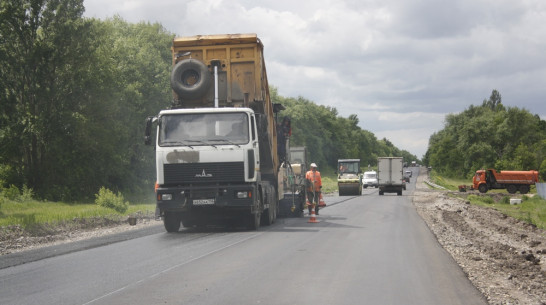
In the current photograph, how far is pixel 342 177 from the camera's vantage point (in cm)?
4947

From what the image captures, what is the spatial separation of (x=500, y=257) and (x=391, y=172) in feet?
123

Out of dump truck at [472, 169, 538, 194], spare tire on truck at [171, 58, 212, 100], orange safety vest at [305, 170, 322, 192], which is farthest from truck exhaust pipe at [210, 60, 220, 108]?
dump truck at [472, 169, 538, 194]

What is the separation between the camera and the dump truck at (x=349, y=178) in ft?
160

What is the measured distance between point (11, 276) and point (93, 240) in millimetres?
6028

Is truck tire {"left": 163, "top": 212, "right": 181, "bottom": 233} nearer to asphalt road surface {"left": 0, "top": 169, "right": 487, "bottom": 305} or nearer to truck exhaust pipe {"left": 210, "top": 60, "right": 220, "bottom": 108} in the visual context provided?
asphalt road surface {"left": 0, "top": 169, "right": 487, "bottom": 305}

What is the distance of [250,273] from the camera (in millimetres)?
9578

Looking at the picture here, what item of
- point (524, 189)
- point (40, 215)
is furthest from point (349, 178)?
point (40, 215)

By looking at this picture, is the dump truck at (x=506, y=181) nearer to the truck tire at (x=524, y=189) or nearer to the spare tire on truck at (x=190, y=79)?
the truck tire at (x=524, y=189)

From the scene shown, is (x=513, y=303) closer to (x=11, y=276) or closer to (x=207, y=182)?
(x=11, y=276)

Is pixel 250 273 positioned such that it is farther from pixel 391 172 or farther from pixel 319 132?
pixel 319 132

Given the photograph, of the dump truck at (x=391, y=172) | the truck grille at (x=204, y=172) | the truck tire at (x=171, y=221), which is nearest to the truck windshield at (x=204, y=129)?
the truck grille at (x=204, y=172)

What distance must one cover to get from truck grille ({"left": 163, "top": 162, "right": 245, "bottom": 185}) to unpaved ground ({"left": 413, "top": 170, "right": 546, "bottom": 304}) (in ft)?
18.1

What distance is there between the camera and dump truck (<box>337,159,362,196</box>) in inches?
1924

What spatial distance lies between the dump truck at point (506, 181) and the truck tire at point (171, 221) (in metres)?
44.7
